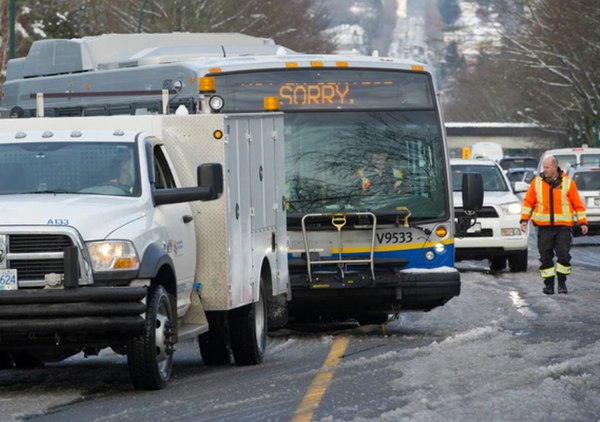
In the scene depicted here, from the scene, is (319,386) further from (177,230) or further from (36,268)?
(36,268)

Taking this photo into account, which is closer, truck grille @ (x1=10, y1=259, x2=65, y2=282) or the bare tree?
truck grille @ (x1=10, y1=259, x2=65, y2=282)

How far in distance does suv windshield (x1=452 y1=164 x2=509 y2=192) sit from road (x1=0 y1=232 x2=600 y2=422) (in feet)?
34.0

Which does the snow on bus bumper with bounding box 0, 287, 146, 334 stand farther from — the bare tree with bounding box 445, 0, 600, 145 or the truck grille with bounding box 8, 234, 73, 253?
the bare tree with bounding box 445, 0, 600, 145

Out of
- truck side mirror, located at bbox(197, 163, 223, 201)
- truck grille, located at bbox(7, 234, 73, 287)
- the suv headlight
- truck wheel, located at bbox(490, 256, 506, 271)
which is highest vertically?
truck side mirror, located at bbox(197, 163, 223, 201)

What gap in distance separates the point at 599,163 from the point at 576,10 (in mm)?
18323

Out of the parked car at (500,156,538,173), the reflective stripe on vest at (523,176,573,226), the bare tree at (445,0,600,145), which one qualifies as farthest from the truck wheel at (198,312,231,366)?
the parked car at (500,156,538,173)

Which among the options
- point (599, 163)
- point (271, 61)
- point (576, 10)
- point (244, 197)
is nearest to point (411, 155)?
point (271, 61)

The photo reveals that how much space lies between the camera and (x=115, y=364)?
13.2 metres

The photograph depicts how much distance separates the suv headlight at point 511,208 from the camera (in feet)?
84.6

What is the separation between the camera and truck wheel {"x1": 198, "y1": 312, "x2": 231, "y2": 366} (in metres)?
12.9

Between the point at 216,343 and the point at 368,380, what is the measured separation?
2149 mm

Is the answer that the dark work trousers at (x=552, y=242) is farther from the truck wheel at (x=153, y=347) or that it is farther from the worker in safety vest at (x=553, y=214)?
the truck wheel at (x=153, y=347)

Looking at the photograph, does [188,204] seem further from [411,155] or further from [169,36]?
[169,36]

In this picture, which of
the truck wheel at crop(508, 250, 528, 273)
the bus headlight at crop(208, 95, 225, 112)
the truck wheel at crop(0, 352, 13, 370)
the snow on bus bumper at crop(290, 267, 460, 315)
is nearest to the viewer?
the truck wheel at crop(0, 352, 13, 370)
